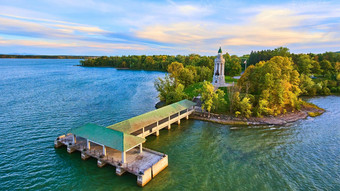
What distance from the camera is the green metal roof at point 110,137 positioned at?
69.4ft

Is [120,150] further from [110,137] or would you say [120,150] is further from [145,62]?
[145,62]

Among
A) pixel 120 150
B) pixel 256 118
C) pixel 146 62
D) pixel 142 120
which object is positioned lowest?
pixel 256 118

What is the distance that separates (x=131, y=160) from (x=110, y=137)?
3664mm

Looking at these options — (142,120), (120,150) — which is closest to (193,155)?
(142,120)

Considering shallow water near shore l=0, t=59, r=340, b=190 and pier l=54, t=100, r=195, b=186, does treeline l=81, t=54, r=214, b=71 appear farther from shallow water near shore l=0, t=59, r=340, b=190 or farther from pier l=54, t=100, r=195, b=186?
pier l=54, t=100, r=195, b=186

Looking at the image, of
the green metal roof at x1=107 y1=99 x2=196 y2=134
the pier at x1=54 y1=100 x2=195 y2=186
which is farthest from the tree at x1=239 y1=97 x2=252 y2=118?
the pier at x1=54 y1=100 x2=195 y2=186

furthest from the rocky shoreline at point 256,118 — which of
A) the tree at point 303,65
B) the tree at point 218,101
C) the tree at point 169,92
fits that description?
the tree at point 303,65

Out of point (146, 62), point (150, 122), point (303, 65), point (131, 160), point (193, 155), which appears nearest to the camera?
point (131, 160)

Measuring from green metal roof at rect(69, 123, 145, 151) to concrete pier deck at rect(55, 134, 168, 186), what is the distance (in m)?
A: 1.79

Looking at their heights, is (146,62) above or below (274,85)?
above

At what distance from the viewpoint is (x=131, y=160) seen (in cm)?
2178

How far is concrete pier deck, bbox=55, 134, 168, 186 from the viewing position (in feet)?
64.9

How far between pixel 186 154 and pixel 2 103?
48.3m

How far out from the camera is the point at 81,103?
47844 millimetres
